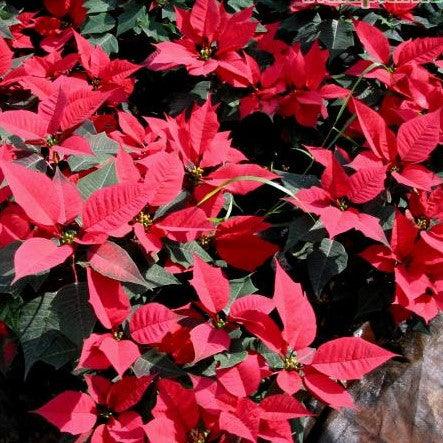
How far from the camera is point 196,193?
1.02m

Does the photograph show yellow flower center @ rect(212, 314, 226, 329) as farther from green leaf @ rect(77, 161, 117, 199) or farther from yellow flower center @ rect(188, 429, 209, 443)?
green leaf @ rect(77, 161, 117, 199)

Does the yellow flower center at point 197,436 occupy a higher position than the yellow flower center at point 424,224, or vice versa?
the yellow flower center at point 424,224

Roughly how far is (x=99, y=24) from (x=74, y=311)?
2.95 feet

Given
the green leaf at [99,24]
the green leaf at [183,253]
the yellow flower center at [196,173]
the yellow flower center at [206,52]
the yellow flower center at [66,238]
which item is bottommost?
the green leaf at [183,253]

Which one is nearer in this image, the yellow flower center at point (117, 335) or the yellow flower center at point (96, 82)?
the yellow flower center at point (117, 335)

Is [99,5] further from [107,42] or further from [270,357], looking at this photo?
[270,357]

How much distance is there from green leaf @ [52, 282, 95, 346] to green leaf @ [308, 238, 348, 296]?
38 cm

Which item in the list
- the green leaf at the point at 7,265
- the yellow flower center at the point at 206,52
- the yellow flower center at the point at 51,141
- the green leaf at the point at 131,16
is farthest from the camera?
the green leaf at the point at 131,16

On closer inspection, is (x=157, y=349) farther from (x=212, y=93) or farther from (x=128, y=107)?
(x=128, y=107)

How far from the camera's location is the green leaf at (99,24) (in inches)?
58.4

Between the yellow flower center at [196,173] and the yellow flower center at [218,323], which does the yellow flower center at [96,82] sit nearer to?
the yellow flower center at [196,173]

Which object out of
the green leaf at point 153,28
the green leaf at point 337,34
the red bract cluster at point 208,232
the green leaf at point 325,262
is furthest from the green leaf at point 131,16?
the green leaf at point 325,262

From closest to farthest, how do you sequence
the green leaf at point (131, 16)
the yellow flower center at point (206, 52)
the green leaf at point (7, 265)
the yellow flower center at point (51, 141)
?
the green leaf at point (7, 265) → the yellow flower center at point (51, 141) → the yellow flower center at point (206, 52) → the green leaf at point (131, 16)

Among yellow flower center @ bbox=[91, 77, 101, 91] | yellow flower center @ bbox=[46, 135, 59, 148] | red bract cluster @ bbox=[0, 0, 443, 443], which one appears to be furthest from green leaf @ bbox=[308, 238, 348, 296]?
yellow flower center @ bbox=[91, 77, 101, 91]
